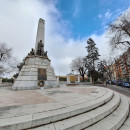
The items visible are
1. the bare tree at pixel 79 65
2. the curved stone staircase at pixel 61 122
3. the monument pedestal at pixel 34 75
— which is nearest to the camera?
the curved stone staircase at pixel 61 122

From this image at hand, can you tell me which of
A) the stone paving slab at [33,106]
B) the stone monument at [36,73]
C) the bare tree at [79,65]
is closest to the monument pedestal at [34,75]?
the stone monument at [36,73]

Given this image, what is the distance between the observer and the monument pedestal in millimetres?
8539

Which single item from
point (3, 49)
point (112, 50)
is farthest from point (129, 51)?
point (3, 49)

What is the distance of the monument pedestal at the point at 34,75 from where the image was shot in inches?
336

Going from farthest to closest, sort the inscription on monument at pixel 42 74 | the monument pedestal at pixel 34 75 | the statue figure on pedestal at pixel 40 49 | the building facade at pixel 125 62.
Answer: the building facade at pixel 125 62 → the statue figure on pedestal at pixel 40 49 → the inscription on monument at pixel 42 74 → the monument pedestal at pixel 34 75

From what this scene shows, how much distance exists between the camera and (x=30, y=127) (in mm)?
1785

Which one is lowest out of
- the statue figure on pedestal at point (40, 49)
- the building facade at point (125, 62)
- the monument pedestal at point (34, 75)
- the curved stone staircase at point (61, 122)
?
the curved stone staircase at point (61, 122)

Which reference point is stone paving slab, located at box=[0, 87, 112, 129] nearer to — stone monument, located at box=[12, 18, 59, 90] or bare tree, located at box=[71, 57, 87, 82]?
stone monument, located at box=[12, 18, 59, 90]

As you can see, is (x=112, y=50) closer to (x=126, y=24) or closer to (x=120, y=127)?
(x=126, y=24)

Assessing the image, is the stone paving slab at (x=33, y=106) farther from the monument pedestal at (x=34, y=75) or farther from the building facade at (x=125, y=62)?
the building facade at (x=125, y=62)

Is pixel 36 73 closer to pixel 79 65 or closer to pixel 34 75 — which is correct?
pixel 34 75

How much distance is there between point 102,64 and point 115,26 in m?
24.6

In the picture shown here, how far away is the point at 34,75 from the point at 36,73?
36 centimetres

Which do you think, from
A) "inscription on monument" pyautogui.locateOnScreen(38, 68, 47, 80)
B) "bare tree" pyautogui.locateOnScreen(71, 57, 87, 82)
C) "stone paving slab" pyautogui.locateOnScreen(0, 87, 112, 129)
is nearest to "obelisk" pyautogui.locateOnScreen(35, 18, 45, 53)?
"inscription on monument" pyautogui.locateOnScreen(38, 68, 47, 80)
